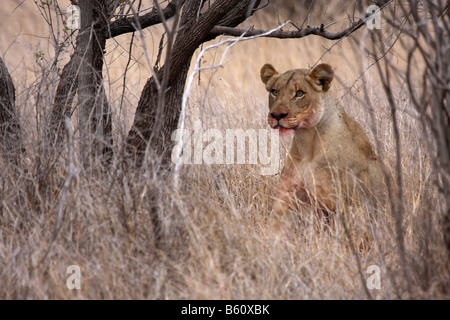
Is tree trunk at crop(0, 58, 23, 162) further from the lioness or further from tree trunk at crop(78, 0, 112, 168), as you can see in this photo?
the lioness

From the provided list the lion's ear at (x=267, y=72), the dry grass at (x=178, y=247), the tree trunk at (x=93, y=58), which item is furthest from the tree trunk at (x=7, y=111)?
the lion's ear at (x=267, y=72)

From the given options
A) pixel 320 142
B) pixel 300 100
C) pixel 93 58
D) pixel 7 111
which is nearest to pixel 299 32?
pixel 300 100

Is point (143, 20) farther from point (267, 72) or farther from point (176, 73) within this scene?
point (267, 72)

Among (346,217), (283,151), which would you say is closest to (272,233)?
(346,217)

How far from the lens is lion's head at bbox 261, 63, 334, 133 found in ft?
14.0

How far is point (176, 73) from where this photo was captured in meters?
4.78

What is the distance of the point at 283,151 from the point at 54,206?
2.61 m

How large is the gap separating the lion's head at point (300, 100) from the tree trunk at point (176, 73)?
2.47 feet

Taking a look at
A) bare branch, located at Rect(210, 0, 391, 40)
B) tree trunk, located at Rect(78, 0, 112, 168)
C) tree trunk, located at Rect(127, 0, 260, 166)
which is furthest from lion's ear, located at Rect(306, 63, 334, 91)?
tree trunk, located at Rect(78, 0, 112, 168)

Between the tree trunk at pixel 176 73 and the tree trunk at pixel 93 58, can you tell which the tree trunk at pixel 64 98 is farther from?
the tree trunk at pixel 176 73

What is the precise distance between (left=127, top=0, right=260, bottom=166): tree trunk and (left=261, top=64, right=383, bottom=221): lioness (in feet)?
2.37

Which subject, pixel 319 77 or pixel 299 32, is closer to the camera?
pixel 319 77

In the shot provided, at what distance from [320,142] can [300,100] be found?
33 cm
